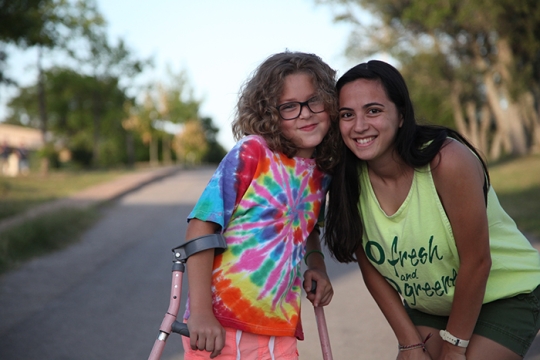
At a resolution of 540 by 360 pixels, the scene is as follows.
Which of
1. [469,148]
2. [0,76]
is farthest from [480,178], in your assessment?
[0,76]

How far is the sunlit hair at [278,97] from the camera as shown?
255cm

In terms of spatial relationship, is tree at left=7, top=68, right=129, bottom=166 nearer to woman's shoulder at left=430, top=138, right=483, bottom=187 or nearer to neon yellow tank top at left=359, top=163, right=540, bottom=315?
neon yellow tank top at left=359, top=163, right=540, bottom=315

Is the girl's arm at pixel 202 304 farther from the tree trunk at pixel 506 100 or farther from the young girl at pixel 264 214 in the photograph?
the tree trunk at pixel 506 100

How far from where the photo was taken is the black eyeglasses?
2580mm

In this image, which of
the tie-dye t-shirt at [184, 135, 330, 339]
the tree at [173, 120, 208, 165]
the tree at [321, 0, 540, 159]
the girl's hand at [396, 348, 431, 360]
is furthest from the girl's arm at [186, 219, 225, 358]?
the tree at [173, 120, 208, 165]

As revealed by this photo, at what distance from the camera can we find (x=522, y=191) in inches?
532

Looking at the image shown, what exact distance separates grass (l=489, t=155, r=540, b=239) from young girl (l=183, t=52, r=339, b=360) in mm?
6602

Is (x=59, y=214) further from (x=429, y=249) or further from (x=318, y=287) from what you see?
(x=429, y=249)

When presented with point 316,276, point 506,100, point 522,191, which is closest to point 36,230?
point 316,276

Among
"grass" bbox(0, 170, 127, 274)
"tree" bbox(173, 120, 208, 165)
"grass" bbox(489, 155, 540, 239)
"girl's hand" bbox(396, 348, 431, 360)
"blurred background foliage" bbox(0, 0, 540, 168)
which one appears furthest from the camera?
"tree" bbox(173, 120, 208, 165)

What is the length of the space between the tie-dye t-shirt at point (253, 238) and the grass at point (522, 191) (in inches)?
265

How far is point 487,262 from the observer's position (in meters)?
2.49

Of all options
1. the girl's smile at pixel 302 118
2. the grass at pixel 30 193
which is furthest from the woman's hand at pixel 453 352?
the grass at pixel 30 193

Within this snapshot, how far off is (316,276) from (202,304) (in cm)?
64
